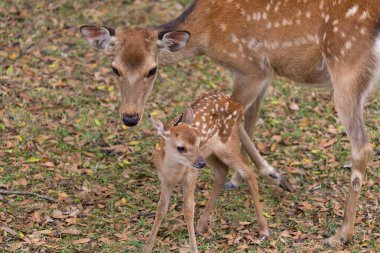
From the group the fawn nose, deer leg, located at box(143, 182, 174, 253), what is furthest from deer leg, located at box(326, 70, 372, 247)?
deer leg, located at box(143, 182, 174, 253)

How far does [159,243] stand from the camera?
6785 millimetres

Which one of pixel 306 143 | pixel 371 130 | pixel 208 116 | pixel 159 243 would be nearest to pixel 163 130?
pixel 208 116

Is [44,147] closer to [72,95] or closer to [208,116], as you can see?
[72,95]

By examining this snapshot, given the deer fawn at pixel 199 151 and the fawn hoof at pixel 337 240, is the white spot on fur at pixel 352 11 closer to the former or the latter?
the deer fawn at pixel 199 151

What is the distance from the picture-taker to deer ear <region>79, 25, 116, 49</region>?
7.35 meters

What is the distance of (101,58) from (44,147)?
8.09 ft

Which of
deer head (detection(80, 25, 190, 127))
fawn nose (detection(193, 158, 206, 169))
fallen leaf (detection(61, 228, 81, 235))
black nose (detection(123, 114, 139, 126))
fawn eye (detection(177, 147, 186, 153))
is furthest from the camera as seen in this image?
deer head (detection(80, 25, 190, 127))

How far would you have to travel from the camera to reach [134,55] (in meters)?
7.16

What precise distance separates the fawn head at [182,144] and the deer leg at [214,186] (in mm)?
807

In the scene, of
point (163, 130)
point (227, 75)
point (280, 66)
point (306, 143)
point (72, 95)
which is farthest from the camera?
point (227, 75)

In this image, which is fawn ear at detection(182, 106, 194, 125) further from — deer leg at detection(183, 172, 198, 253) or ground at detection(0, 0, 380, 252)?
ground at detection(0, 0, 380, 252)

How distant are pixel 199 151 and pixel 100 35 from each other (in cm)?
170

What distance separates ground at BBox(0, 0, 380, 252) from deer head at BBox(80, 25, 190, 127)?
104 cm

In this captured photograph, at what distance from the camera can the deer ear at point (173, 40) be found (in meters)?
7.29
